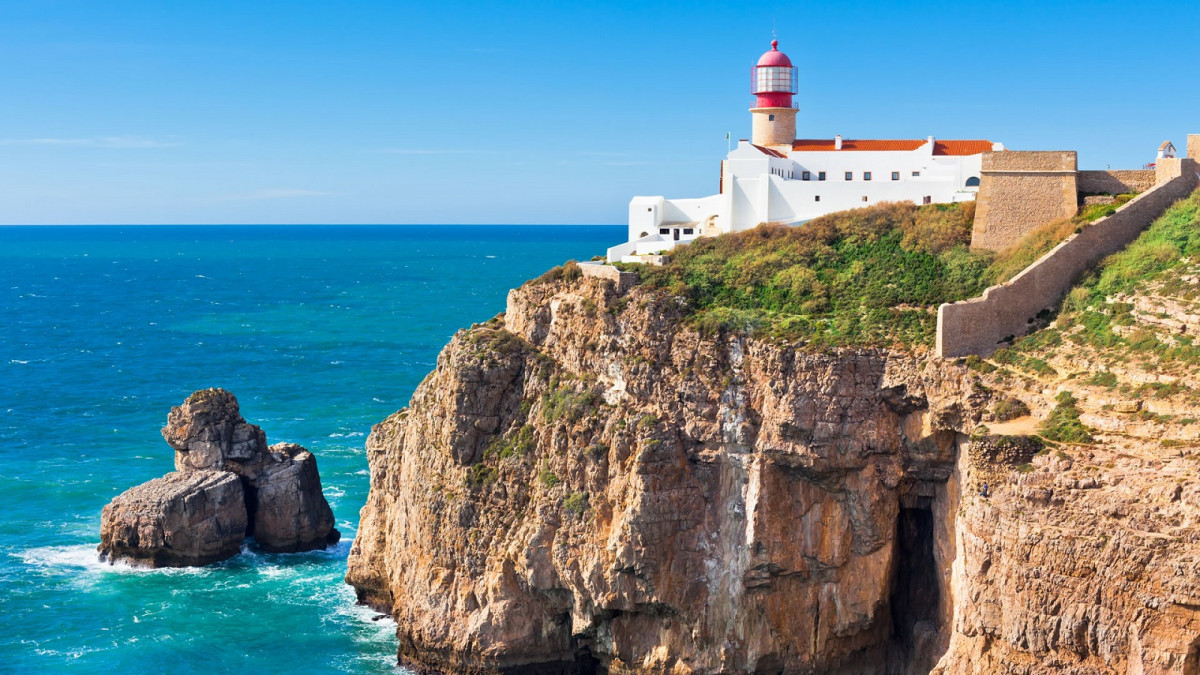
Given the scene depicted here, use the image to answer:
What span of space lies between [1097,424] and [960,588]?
532 centimetres

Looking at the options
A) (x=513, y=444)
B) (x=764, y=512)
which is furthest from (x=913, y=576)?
(x=513, y=444)

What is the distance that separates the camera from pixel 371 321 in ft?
358

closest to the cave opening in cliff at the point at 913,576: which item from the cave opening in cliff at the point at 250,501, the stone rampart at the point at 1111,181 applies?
the stone rampart at the point at 1111,181

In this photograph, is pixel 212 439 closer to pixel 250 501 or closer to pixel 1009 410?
pixel 250 501

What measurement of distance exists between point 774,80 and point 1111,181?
14.7 m

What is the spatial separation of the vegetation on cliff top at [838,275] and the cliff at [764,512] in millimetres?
1219

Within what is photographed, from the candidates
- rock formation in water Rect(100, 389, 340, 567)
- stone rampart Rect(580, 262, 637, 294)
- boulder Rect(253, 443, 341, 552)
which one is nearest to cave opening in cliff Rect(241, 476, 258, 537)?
rock formation in water Rect(100, 389, 340, 567)

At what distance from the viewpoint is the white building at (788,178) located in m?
46.0

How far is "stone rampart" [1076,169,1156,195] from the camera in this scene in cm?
4050

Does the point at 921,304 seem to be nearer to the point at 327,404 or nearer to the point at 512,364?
the point at 512,364

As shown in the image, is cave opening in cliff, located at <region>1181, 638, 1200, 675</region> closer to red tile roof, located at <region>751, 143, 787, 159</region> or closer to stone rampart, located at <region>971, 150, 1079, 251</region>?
stone rampart, located at <region>971, 150, 1079, 251</region>

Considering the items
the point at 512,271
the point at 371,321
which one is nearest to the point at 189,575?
the point at 371,321

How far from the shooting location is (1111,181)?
40.7 m

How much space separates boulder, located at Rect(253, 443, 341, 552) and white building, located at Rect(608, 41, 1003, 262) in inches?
601
